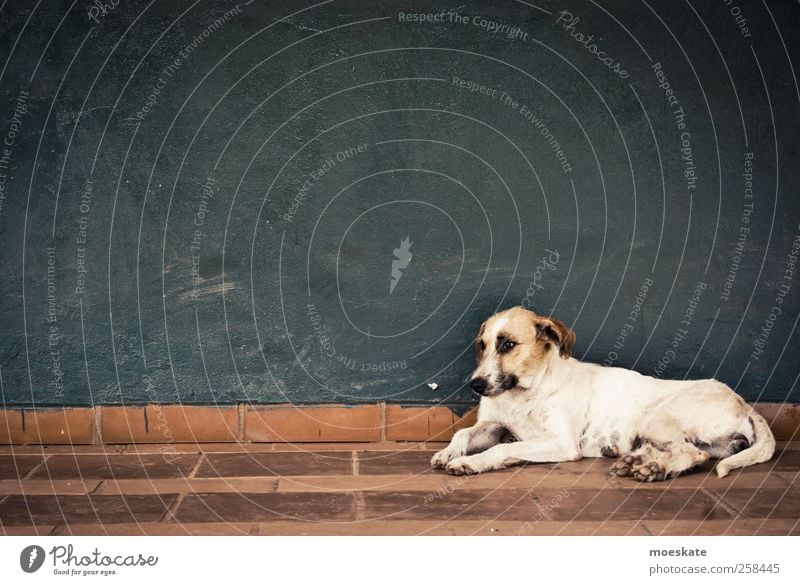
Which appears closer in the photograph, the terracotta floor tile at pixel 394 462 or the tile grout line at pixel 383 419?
the terracotta floor tile at pixel 394 462

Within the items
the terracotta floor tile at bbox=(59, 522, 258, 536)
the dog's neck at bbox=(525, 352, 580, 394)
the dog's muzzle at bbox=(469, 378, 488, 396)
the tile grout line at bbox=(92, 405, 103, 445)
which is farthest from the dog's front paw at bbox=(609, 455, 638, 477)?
the tile grout line at bbox=(92, 405, 103, 445)

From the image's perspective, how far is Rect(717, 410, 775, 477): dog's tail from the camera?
4.21 m

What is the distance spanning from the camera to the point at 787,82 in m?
4.98

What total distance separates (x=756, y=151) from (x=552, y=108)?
1278 millimetres

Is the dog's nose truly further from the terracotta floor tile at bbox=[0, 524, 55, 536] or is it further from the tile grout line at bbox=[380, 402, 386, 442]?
the terracotta floor tile at bbox=[0, 524, 55, 536]

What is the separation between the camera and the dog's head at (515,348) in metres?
4.44

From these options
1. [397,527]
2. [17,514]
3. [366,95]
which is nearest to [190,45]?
[366,95]

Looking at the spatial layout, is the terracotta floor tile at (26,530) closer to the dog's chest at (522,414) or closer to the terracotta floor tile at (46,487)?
the terracotta floor tile at (46,487)

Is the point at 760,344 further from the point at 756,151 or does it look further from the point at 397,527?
the point at 397,527

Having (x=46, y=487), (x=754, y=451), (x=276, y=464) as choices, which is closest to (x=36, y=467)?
(x=46, y=487)

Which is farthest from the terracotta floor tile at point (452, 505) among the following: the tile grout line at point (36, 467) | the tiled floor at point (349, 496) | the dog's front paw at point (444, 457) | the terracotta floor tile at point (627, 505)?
the tile grout line at point (36, 467)

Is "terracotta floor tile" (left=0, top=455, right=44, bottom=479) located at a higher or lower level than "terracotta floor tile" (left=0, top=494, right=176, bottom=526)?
lower

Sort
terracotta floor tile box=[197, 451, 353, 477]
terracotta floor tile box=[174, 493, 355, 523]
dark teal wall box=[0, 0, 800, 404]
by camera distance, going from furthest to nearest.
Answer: dark teal wall box=[0, 0, 800, 404] → terracotta floor tile box=[197, 451, 353, 477] → terracotta floor tile box=[174, 493, 355, 523]
